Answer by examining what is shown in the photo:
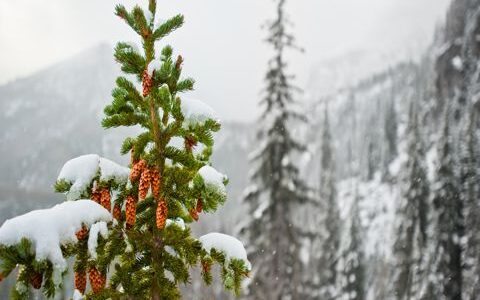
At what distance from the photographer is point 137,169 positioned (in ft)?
13.5

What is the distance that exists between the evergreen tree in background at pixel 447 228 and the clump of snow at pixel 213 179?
23068mm

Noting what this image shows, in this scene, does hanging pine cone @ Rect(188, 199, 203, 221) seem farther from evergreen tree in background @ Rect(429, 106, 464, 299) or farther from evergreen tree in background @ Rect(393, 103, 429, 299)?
evergreen tree in background @ Rect(393, 103, 429, 299)

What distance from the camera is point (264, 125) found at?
55.5 feet

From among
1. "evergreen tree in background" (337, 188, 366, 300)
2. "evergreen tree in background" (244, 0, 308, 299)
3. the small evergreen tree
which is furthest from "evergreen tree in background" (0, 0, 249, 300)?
"evergreen tree in background" (337, 188, 366, 300)

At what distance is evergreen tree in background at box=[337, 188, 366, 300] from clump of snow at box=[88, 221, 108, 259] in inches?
1404

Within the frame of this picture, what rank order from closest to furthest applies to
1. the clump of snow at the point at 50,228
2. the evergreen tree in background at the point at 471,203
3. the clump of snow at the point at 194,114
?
1. the clump of snow at the point at 50,228
2. the clump of snow at the point at 194,114
3. the evergreen tree in background at the point at 471,203

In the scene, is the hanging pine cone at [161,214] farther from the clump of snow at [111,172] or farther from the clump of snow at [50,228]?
the clump of snow at [50,228]

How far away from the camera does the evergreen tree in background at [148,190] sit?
155 inches

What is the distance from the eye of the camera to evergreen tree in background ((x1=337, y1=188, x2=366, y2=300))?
37.3 metres

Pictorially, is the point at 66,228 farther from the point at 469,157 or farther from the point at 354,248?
the point at 354,248

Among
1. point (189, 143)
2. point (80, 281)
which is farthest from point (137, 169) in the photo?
point (80, 281)

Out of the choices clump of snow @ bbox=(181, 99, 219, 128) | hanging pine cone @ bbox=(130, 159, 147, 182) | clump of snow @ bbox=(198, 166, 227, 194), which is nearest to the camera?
clump of snow @ bbox=(198, 166, 227, 194)

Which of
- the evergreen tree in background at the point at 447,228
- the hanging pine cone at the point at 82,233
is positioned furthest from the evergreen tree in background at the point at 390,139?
the hanging pine cone at the point at 82,233

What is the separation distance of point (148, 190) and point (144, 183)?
0.16 meters
